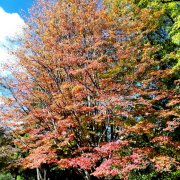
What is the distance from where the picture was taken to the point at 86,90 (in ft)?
31.7

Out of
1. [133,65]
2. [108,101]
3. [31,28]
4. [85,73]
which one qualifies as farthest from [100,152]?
[31,28]

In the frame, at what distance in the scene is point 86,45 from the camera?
1027 cm

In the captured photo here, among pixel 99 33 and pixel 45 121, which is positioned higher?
pixel 99 33

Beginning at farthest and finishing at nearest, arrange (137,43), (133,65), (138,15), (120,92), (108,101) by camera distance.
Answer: (138,15) → (137,43) → (133,65) → (120,92) → (108,101)

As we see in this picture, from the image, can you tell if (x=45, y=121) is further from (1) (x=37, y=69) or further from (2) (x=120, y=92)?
(2) (x=120, y=92)

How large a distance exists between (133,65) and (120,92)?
6.35ft

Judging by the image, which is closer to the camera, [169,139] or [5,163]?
[169,139]

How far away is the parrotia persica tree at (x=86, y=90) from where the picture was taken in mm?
9219

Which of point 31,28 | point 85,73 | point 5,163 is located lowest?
point 5,163

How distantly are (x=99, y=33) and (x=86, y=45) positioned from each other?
0.79 metres

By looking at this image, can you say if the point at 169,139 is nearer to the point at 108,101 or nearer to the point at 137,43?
the point at 108,101

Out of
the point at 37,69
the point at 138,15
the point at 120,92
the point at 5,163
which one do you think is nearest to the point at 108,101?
the point at 120,92

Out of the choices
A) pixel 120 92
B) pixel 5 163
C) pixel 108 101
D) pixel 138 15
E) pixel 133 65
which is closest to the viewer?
pixel 108 101

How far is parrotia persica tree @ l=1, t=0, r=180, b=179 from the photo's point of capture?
9.22m
